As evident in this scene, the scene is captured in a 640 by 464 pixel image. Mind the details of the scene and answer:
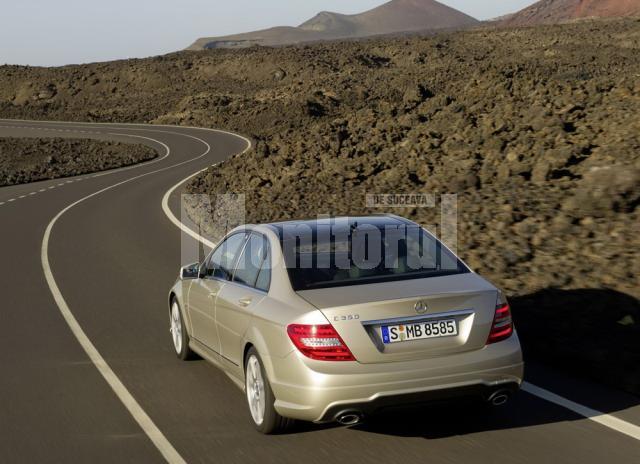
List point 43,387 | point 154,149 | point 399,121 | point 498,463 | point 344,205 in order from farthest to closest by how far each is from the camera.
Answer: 1. point 154,149
2. point 399,121
3. point 344,205
4. point 43,387
5. point 498,463

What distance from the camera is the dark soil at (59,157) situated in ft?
146

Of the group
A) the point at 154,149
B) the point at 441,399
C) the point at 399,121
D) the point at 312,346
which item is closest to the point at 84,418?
the point at 312,346

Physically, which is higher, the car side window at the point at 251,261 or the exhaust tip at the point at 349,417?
the car side window at the point at 251,261

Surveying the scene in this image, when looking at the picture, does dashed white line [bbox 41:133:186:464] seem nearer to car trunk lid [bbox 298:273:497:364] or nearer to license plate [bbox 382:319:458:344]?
car trunk lid [bbox 298:273:497:364]

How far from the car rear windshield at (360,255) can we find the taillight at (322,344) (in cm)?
48

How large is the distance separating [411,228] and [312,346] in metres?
1.74

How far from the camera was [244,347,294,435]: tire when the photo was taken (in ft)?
21.2

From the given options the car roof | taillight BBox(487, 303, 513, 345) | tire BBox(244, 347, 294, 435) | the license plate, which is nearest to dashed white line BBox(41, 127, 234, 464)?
tire BBox(244, 347, 294, 435)

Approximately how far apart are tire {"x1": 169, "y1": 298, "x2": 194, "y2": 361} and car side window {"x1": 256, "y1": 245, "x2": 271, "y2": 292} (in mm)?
2140

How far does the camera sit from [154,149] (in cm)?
5731

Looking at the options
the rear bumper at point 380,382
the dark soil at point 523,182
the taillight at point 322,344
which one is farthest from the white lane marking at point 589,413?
the taillight at point 322,344

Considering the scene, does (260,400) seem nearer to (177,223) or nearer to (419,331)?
(419,331)

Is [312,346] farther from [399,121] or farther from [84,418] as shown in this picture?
[399,121]

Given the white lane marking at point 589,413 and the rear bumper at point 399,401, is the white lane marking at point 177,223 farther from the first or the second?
the rear bumper at point 399,401
